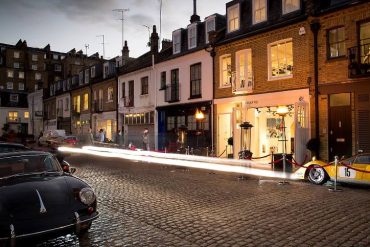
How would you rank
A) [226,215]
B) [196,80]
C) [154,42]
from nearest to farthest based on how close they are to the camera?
[226,215] < [196,80] < [154,42]

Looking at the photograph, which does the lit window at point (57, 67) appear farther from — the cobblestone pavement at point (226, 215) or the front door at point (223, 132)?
the cobblestone pavement at point (226, 215)

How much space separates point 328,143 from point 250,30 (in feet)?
27.4

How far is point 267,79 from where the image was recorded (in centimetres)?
1958

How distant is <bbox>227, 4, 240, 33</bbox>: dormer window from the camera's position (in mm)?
22141

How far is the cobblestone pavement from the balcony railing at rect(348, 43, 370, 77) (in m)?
5.71

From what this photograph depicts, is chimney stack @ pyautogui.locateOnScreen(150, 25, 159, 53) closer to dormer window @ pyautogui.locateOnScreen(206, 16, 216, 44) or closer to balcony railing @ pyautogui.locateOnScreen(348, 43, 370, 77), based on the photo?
dormer window @ pyautogui.locateOnScreen(206, 16, 216, 44)

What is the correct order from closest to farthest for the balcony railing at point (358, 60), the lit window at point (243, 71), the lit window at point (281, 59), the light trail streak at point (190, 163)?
the light trail streak at point (190, 163) → the balcony railing at point (358, 60) → the lit window at point (281, 59) → the lit window at point (243, 71)

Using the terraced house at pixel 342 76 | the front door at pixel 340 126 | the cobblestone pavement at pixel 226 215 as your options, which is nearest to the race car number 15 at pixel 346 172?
the cobblestone pavement at pixel 226 215

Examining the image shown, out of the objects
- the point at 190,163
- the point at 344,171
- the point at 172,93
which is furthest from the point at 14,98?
the point at 344,171

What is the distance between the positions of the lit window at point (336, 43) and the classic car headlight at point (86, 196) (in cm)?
1427

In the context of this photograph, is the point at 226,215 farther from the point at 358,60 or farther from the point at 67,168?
the point at 358,60

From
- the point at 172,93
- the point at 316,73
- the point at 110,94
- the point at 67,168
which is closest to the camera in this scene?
the point at 67,168

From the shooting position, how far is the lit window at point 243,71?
20734mm

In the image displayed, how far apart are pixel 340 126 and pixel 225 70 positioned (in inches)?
352
